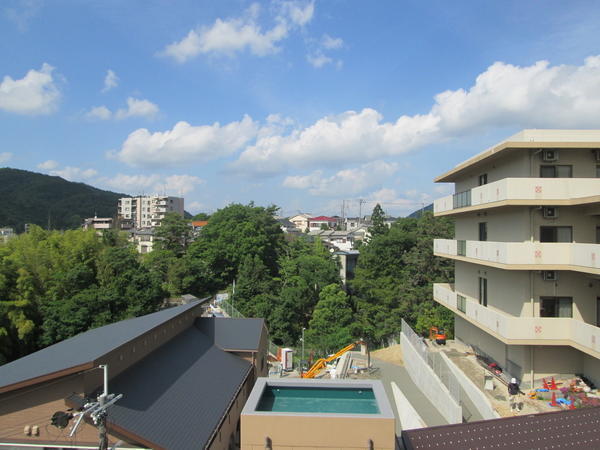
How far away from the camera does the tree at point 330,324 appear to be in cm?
2673

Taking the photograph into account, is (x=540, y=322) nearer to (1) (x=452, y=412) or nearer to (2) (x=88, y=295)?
(1) (x=452, y=412)

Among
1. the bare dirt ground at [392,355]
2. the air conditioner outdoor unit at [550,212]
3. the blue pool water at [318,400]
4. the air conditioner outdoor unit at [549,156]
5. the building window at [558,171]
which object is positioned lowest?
the bare dirt ground at [392,355]

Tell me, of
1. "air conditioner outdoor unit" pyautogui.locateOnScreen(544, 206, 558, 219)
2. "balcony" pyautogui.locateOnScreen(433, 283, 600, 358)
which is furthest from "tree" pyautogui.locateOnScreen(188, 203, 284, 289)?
"air conditioner outdoor unit" pyautogui.locateOnScreen(544, 206, 558, 219)

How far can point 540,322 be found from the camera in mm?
11148

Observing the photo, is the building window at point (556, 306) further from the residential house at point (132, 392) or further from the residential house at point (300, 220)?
the residential house at point (300, 220)

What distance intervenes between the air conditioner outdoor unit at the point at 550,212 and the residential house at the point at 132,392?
10.3m

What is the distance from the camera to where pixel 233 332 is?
48.8 ft

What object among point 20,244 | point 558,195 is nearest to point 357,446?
point 558,195

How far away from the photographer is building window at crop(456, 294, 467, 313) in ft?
48.8

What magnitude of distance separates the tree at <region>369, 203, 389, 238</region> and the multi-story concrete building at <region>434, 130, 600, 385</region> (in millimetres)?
26142

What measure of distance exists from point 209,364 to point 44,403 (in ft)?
16.5

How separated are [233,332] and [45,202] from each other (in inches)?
3801

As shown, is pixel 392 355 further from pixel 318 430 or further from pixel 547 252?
pixel 318 430

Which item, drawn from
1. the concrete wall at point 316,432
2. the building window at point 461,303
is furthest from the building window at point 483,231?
the concrete wall at point 316,432
